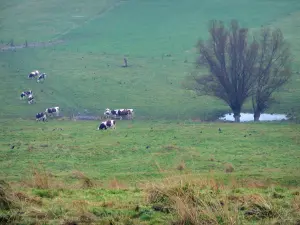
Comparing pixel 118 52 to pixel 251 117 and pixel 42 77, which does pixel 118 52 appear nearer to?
pixel 42 77

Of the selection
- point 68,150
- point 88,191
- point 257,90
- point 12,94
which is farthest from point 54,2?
point 88,191

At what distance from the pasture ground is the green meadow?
0.05 meters

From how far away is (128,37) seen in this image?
237 ft

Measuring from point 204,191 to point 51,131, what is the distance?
28.0 m

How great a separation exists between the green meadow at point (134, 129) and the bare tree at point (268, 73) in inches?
100

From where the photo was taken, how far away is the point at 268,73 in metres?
46.4

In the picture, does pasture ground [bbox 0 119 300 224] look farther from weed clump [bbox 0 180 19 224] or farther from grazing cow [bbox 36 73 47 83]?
grazing cow [bbox 36 73 47 83]

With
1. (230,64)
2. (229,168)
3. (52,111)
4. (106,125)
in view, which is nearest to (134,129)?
(106,125)

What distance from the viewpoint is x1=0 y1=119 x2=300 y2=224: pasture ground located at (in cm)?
1190

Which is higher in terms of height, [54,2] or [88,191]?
[54,2]

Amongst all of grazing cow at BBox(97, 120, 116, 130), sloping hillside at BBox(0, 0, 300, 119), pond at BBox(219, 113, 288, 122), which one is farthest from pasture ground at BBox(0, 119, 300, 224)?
sloping hillside at BBox(0, 0, 300, 119)

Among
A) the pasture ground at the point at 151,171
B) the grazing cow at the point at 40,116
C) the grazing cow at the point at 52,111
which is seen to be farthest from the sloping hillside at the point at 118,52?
the pasture ground at the point at 151,171

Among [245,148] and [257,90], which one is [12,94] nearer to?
[257,90]

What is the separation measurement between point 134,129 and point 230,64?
37.3 ft
